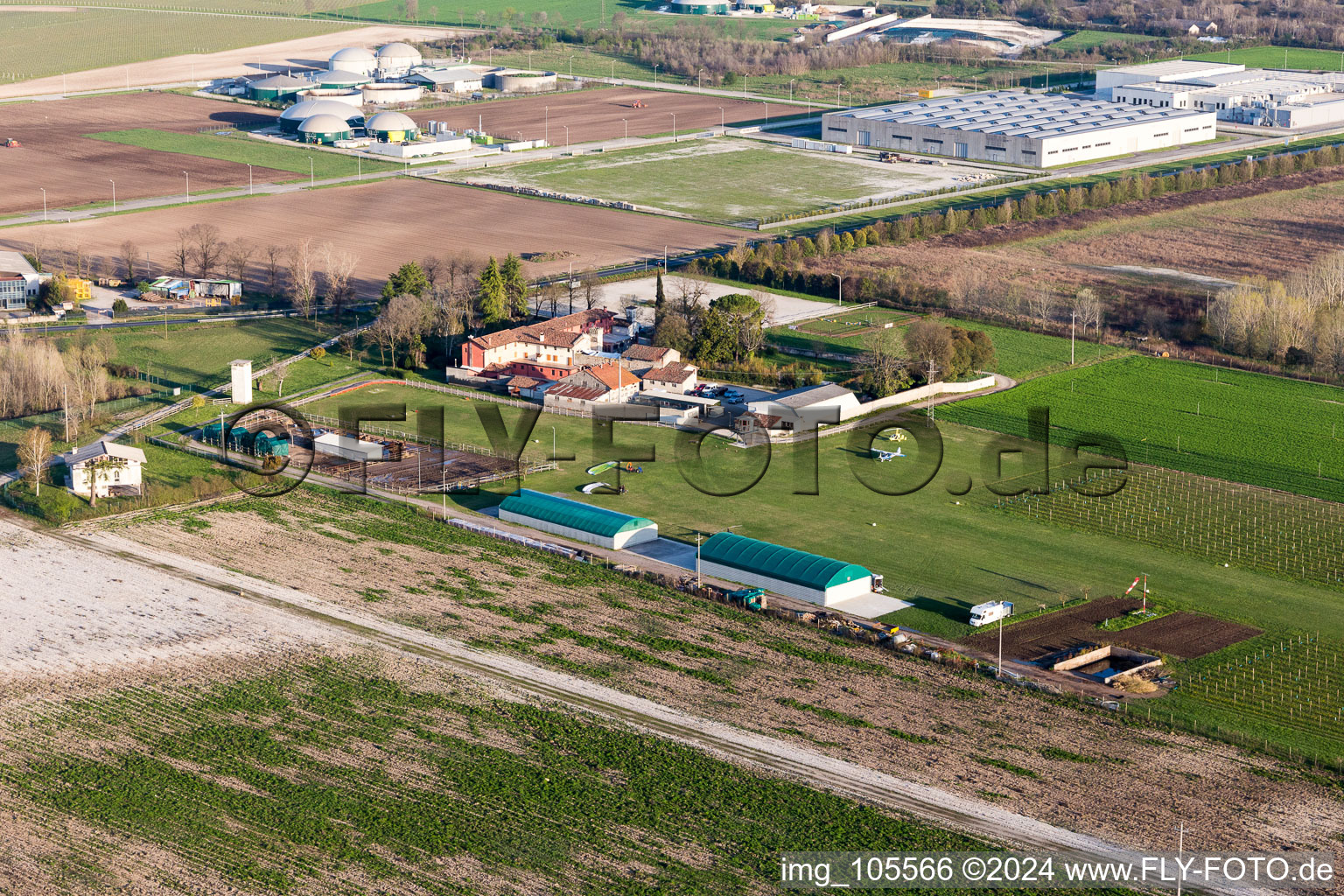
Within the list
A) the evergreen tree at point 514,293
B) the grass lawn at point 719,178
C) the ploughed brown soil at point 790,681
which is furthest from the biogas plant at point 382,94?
the ploughed brown soil at point 790,681

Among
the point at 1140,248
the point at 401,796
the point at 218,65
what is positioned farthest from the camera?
the point at 218,65

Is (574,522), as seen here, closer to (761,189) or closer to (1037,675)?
(1037,675)

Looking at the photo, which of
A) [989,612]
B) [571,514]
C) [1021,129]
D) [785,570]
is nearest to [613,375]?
[571,514]

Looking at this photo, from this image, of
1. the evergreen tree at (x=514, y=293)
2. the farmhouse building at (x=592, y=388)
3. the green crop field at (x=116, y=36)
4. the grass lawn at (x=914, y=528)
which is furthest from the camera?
the green crop field at (x=116, y=36)

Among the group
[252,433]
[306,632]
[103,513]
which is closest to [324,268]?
[252,433]

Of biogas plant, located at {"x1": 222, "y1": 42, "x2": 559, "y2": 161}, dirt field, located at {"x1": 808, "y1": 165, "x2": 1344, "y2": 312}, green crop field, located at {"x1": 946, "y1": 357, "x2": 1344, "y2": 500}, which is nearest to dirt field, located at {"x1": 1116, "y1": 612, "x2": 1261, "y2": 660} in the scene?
green crop field, located at {"x1": 946, "y1": 357, "x2": 1344, "y2": 500}

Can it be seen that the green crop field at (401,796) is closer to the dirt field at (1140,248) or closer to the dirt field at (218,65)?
the dirt field at (1140,248)

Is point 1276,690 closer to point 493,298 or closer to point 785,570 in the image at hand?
point 785,570
